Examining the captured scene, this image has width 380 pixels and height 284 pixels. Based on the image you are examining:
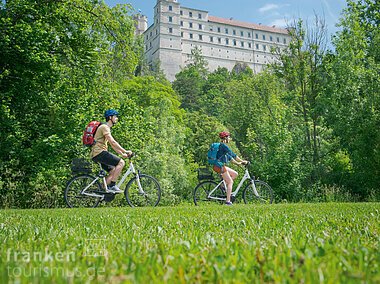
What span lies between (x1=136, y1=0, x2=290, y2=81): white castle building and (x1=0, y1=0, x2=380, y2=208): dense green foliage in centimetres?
9279

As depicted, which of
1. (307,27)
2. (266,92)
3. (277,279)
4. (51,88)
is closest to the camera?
(277,279)

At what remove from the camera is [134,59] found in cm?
1681

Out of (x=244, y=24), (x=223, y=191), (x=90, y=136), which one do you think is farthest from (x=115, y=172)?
(x=244, y=24)

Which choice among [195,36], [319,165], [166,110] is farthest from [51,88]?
[195,36]

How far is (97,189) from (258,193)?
4942 millimetres

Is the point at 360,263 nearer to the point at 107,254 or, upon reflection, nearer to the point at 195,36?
the point at 107,254

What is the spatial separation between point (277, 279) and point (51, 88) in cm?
1409

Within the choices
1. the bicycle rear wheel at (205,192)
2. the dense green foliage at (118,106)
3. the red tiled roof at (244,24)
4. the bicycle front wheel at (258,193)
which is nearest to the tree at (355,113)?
the dense green foliage at (118,106)

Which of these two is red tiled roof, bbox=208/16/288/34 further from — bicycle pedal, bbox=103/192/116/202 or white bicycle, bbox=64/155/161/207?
bicycle pedal, bbox=103/192/116/202

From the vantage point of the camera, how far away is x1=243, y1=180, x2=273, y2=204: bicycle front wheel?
10.7 meters

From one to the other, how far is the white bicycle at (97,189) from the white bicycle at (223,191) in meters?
1.60

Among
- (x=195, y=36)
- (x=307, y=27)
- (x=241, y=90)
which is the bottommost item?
(x=307, y=27)

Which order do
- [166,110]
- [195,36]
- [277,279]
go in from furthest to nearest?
1. [195,36]
2. [166,110]
3. [277,279]

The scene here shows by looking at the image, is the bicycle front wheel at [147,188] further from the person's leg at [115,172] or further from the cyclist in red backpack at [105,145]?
the cyclist in red backpack at [105,145]
